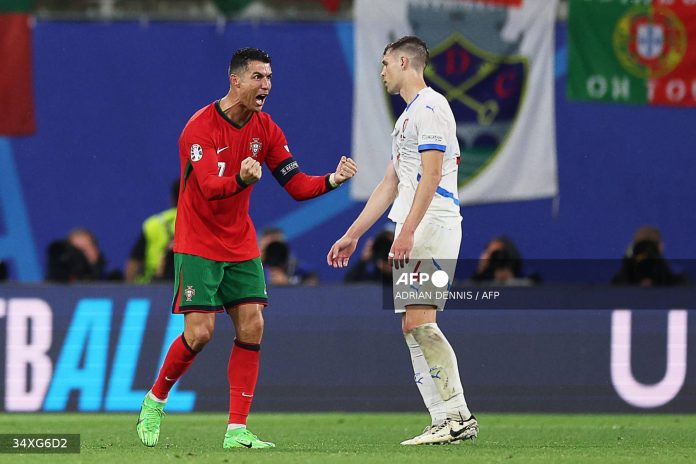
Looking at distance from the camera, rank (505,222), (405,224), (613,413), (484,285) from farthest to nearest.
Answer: (505,222)
(484,285)
(613,413)
(405,224)

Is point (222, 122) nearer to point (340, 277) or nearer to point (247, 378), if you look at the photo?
point (247, 378)

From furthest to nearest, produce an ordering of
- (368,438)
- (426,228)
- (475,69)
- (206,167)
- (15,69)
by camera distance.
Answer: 1. (15,69)
2. (475,69)
3. (368,438)
4. (426,228)
5. (206,167)

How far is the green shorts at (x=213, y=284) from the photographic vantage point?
26.5 feet

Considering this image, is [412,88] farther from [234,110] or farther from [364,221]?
[234,110]

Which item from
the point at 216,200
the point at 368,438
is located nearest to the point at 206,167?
the point at 216,200

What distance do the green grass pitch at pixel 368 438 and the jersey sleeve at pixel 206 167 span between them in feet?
4.46

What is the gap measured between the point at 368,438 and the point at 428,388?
42.2 inches

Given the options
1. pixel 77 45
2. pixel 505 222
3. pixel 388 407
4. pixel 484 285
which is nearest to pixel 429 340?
pixel 388 407

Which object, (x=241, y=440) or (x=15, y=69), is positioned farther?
(x=15, y=69)

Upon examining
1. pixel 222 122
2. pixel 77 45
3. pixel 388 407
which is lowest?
pixel 388 407

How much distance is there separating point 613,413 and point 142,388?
3669mm

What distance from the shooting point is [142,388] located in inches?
457

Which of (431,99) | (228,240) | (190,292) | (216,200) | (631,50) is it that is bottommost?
(190,292)

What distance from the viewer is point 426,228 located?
806 centimetres
